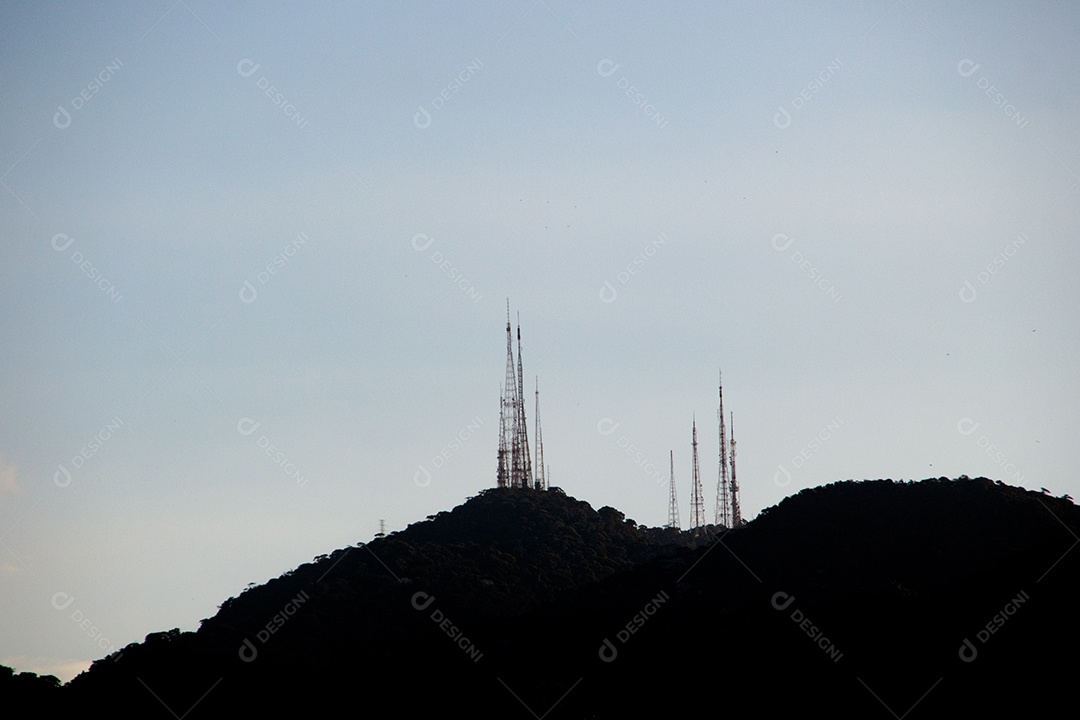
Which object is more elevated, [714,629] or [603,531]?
[603,531]

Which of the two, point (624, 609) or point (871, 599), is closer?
point (871, 599)

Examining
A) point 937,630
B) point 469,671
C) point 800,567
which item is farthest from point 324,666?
point 937,630

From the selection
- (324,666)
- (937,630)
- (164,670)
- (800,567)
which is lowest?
(937,630)

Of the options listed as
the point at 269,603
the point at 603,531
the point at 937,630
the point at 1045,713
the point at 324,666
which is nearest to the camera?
the point at 1045,713

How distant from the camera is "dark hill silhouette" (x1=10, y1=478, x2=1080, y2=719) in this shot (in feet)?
213

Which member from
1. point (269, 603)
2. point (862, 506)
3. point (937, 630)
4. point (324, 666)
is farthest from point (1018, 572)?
point (269, 603)

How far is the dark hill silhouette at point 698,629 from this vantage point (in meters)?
64.8

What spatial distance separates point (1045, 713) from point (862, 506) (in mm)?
32782

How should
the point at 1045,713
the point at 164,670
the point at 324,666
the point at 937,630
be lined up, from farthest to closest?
1. the point at 164,670
2. the point at 324,666
3. the point at 937,630
4. the point at 1045,713

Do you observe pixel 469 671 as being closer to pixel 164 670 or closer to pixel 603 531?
pixel 164 670

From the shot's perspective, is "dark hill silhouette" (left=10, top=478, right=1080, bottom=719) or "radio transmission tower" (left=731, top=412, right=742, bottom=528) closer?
"dark hill silhouette" (left=10, top=478, right=1080, bottom=719)

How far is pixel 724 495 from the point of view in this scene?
112938 millimetres

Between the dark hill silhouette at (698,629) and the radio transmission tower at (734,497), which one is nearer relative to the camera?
the dark hill silhouette at (698,629)

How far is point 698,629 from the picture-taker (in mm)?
74812
